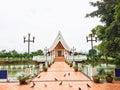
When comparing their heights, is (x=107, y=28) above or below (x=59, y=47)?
below

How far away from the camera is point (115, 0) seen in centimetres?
2250

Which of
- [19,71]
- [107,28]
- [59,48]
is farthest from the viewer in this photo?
[59,48]

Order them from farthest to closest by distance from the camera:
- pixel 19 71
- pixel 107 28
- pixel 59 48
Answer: pixel 59 48, pixel 19 71, pixel 107 28

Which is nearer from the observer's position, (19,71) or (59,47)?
(19,71)

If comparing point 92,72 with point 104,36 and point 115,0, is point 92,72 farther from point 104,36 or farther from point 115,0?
point 115,0

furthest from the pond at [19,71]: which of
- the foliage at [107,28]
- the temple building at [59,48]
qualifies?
the temple building at [59,48]

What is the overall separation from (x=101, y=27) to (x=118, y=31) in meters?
3.70

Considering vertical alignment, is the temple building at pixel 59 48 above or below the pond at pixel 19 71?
above

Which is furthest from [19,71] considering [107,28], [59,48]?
[59,48]

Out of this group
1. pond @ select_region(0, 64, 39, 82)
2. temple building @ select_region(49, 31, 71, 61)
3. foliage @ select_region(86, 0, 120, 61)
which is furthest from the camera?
temple building @ select_region(49, 31, 71, 61)

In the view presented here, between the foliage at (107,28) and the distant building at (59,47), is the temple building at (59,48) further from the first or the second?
the foliage at (107,28)

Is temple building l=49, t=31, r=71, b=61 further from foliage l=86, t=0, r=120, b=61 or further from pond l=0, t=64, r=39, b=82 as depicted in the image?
foliage l=86, t=0, r=120, b=61

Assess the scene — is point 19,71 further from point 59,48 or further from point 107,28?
point 59,48

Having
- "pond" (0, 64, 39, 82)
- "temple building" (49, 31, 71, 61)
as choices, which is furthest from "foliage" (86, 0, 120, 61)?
"temple building" (49, 31, 71, 61)
